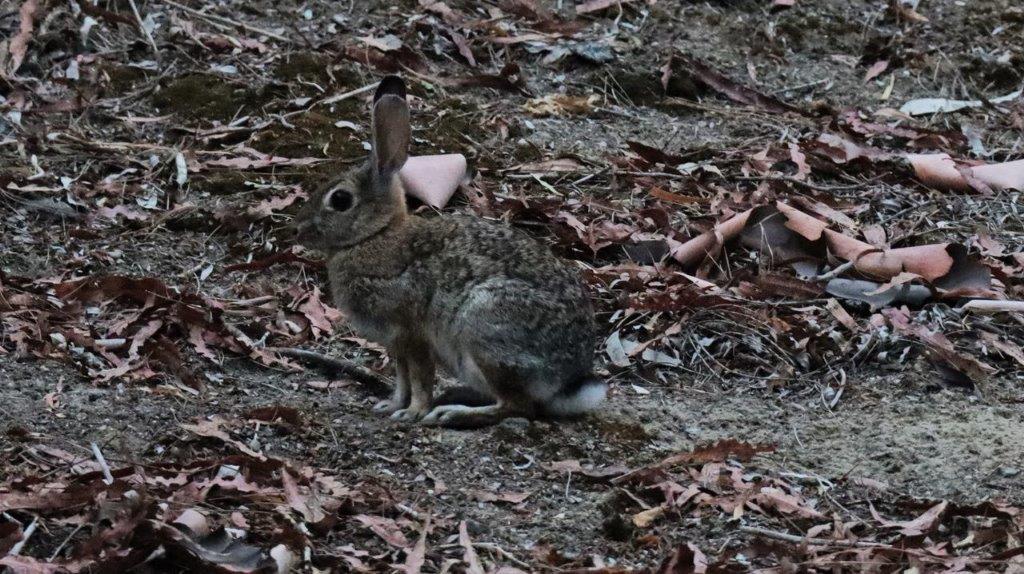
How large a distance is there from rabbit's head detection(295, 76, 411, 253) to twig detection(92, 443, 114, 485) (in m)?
1.88

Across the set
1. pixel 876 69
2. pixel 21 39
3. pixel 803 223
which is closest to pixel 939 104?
pixel 876 69

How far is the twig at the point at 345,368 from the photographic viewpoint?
7379 millimetres

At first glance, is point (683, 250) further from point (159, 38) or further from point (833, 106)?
point (159, 38)

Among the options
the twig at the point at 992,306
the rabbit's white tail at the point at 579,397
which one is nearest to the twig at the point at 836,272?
the twig at the point at 992,306

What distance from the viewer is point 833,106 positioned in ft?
35.4

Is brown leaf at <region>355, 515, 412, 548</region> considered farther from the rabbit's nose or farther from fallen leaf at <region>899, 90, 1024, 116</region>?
fallen leaf at <region>899, 90, 1024, 116</region>

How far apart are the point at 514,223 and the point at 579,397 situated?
91.5 inches

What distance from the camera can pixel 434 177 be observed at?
8.81 m

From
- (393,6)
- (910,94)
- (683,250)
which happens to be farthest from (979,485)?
(393,6)

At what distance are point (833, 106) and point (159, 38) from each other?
4.96m

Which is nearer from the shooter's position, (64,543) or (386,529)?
(64,543)

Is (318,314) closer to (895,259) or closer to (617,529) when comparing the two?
(617,529)

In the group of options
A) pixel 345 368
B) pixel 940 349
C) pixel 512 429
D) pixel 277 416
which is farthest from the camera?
pixel 345 368

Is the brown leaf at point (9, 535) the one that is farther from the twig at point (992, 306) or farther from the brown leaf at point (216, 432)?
the twig at point (992, 306)
